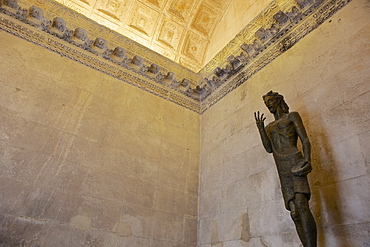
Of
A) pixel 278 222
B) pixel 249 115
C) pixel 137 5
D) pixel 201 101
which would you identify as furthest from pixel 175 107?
pixel 278 222

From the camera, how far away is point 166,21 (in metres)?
7.25

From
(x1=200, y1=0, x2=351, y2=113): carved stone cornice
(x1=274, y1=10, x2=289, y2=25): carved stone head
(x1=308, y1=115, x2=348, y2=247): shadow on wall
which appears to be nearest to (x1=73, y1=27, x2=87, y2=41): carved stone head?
(x1=200, y1=0, x2=351, y2=113): carved stone cornice

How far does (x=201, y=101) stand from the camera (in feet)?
21.8

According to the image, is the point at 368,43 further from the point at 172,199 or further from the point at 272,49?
the point at 172,199

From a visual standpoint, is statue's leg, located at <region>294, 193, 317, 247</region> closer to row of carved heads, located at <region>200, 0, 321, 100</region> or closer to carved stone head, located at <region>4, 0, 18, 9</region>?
row of carved heads, located at <region>200, 0, 321, 100</region>

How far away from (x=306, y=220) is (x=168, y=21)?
612 centimetres

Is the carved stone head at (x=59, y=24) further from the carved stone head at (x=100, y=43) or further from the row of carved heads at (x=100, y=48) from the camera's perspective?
the carved stone head at (x=100, y=43)

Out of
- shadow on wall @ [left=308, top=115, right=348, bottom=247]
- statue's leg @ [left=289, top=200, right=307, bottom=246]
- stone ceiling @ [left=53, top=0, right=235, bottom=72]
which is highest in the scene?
stone ceiling @ [left=53, top=0, right=235, bottom=72]

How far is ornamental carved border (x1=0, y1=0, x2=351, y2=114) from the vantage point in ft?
15.7

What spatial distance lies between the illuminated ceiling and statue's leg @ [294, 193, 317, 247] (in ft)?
16.3

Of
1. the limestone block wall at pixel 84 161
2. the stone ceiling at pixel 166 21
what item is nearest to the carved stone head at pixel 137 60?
the limestone block wall at pixel 84 161

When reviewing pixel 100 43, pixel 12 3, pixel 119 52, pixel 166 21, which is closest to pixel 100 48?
pixel 100 43

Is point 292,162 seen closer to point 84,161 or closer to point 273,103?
point 273,103

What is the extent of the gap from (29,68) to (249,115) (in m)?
4.03
